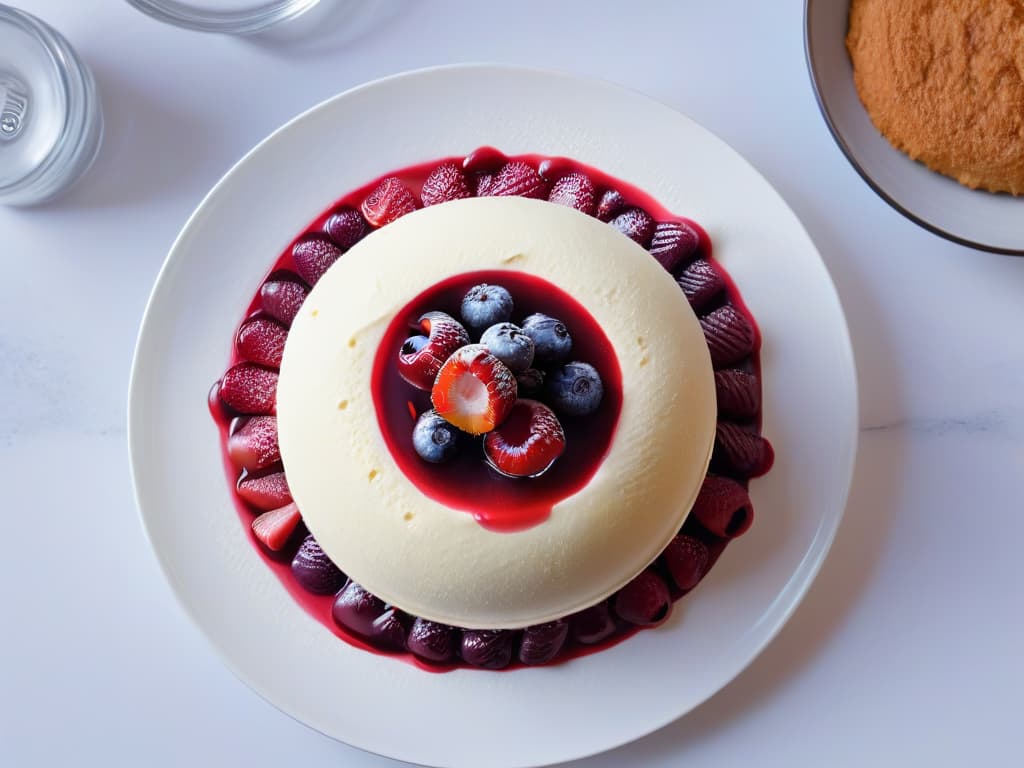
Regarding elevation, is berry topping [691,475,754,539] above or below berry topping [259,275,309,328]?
below

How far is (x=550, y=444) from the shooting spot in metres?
1.13

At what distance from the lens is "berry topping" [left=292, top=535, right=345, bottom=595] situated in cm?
148

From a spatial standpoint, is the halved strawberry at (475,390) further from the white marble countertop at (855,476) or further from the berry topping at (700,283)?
the white marble countertop at (855,476)

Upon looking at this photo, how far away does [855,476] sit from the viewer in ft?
5.46

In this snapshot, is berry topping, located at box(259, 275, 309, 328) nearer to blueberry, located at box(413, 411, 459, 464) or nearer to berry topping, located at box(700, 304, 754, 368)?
blueberry, located at box(413, 411, 459, 464)

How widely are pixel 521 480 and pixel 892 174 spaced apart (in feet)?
2.92

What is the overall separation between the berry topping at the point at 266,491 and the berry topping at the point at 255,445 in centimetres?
2

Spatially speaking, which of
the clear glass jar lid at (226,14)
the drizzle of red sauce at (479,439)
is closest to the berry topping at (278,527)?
the drizzle of red sauce at (479,439)

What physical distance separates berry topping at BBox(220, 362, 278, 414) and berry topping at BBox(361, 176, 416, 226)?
0.31 meters

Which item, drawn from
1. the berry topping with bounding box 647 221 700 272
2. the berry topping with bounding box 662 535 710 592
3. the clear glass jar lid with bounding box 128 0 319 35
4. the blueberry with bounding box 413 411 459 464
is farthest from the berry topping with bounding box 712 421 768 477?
the clear glass jar lid with bounding box 128 0 319 35

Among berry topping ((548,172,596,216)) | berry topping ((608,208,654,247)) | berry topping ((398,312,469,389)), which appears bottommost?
berry topping ((398,312,469,389))

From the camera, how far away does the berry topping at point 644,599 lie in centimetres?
144

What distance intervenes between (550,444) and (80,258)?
1064mm

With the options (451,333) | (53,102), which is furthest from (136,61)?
(451,333)
